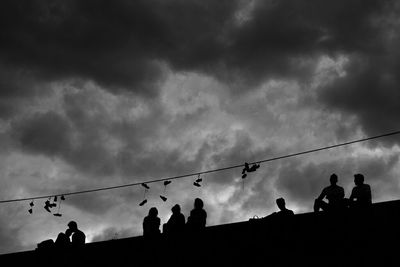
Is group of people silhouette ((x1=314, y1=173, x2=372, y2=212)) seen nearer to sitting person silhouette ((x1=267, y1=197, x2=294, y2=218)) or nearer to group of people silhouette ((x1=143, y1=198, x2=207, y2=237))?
sitting person silhouette ((x1=267, y1=197, x2=294, y2=218))

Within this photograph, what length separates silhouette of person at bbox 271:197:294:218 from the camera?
8.81 metres

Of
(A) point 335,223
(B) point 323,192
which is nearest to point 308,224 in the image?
(A) point 335,223

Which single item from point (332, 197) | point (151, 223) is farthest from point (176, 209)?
point (332, 197)

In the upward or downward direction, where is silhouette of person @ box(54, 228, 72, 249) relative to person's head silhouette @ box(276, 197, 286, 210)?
downward

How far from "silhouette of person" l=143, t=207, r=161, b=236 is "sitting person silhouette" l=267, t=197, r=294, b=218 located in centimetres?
261

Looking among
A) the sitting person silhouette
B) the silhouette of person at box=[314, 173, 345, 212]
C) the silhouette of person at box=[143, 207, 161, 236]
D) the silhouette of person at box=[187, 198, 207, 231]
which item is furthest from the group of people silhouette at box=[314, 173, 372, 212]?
the silhouette of person at box=[143, 207, 161, 236]

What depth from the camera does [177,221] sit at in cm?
980

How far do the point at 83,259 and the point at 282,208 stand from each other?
4597 millimetres

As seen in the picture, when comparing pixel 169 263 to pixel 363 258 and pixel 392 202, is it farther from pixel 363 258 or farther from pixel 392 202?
pixel 392 202

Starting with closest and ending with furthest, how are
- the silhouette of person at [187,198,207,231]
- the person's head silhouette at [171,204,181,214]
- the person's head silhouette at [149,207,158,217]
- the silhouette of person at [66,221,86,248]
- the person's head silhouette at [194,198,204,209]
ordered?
1. the silhouette of person at [187,198,207,231]
2. the person's head silhouette at [194,198,204,209]
3. the person's head silhouette at [171,204,181,214]
4. the person's head silhouette at [149,207,158,217]
5. the silhouette of person at [66,221,86,248]

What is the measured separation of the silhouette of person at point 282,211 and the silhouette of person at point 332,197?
59 cm

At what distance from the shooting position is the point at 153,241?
9820 mm

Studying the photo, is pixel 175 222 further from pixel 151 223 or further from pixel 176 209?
pixel 151 223

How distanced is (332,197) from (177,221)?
3194 millimetres
